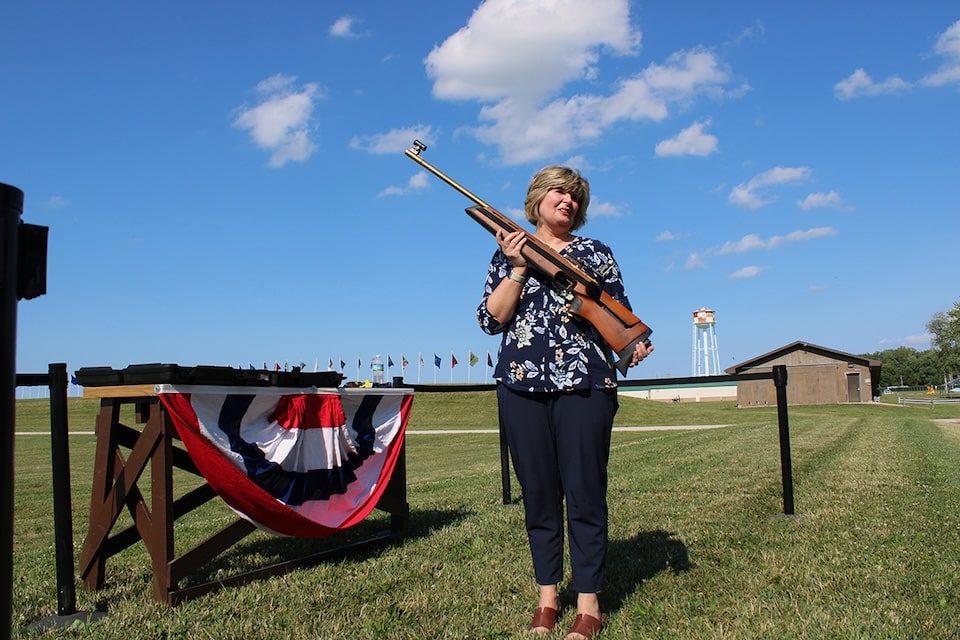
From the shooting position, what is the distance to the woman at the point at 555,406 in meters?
3.60

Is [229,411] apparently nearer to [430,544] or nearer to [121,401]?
[121,401]

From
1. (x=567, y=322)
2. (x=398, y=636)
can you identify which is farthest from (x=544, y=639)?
(x=567, y=322)

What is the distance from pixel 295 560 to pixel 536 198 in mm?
2657

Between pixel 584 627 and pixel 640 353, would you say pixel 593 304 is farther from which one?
pixel 584 627

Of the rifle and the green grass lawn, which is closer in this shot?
the green grass lawn

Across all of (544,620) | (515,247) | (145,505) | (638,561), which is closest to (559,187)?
(515,247)

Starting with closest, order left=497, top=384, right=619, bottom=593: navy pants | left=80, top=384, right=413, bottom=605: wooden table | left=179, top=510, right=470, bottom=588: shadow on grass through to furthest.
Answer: left=497, top=384, right=619, bottom=593: navy pants, left=80, top=384, right=413, bottom=605: wooden table, left=179, top=510, right=470, bottom=588: shadow on grass

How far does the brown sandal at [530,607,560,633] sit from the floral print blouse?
1.03m

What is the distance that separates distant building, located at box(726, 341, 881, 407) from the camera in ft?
136

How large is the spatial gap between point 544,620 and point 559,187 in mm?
2083

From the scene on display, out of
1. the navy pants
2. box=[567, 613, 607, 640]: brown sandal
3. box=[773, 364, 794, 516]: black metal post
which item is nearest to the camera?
box=[567, 613, 607, 640]: brown sandal

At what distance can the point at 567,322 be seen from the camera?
3.73 metres

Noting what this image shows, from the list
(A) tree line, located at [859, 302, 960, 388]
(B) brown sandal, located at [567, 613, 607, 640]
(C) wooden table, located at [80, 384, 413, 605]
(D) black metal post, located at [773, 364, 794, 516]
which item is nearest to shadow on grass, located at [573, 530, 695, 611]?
(B) brown sandal, located at [567, 613, 607, 640]

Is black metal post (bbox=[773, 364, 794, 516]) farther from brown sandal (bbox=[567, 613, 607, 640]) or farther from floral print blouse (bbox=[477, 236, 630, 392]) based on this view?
brown sandal (bbox=[567, 613, 607, 640])
